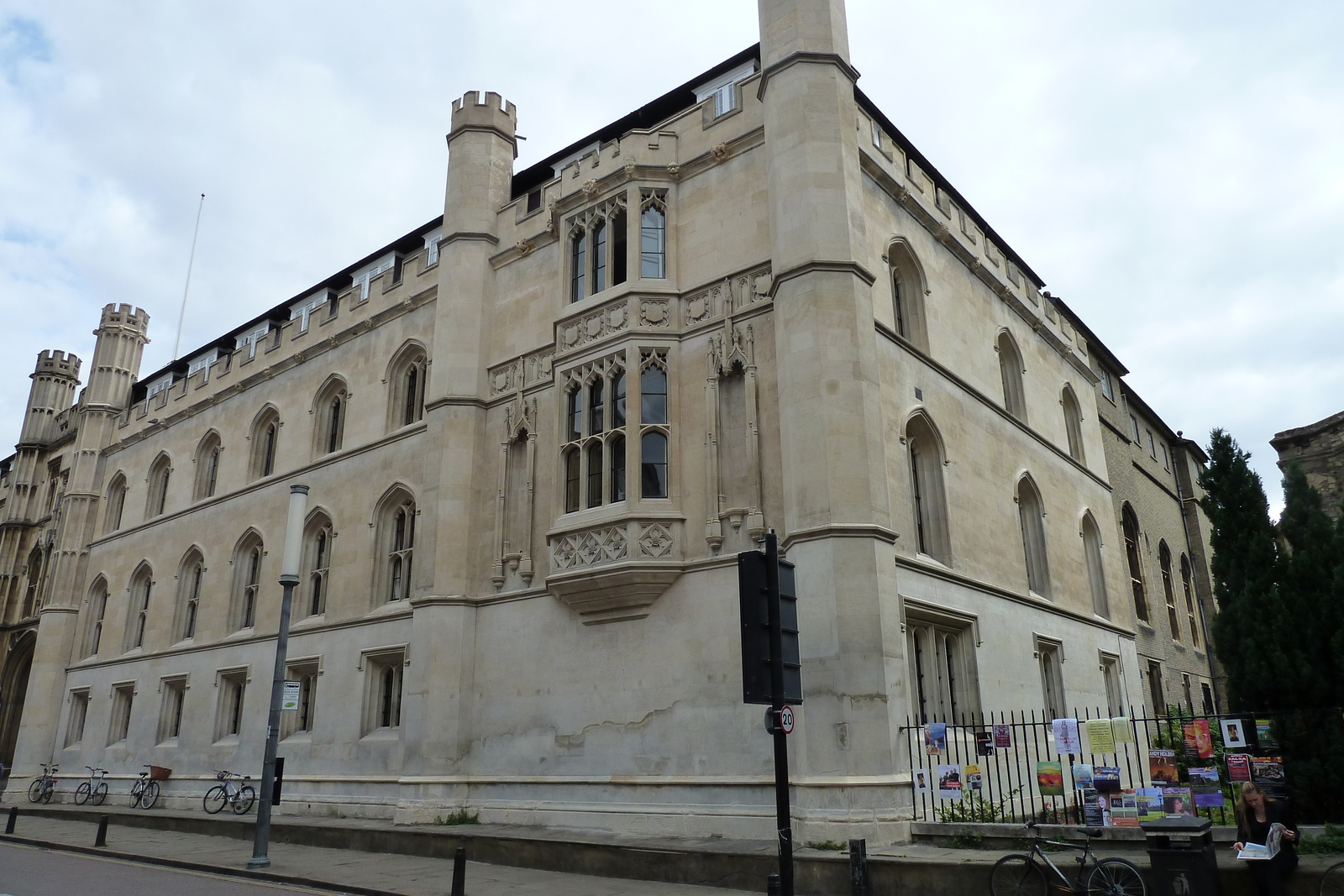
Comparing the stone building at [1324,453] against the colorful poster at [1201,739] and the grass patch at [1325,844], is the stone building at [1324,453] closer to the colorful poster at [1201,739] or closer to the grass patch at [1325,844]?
the colorful poster at [1201,739]

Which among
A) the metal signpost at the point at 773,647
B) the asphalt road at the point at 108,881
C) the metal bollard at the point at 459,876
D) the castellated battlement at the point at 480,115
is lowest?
the asphalt road at the point at 108,881

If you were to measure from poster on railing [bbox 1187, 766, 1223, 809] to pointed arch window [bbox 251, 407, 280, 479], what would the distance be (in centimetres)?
2443

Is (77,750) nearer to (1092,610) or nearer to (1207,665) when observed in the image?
(1092,610)

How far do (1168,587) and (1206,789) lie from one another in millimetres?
22018

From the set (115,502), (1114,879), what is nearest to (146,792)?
(115,502)

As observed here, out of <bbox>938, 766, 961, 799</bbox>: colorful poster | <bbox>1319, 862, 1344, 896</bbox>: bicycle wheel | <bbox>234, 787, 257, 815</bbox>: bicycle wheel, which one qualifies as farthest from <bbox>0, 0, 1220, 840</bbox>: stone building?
<bbox>1319, 862, 1344, 896</bbox>: bicycle wheel

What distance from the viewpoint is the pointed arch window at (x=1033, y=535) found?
20781 mm

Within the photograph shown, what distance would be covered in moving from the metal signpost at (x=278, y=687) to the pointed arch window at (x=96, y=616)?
20736mm

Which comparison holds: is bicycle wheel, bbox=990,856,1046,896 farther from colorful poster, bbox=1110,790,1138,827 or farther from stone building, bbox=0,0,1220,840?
stone building, bbox=0,0,1220,840

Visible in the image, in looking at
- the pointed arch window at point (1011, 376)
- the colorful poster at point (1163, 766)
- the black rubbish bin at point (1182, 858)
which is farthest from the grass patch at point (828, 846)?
the pointed arch window at point (1011, 376)

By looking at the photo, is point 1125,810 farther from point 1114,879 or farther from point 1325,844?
point 1325,844

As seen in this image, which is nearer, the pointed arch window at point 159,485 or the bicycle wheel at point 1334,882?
the bicycle wheel at point 1334,882

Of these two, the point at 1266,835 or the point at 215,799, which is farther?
the point at 215,799

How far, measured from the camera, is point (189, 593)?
28.8 meters
